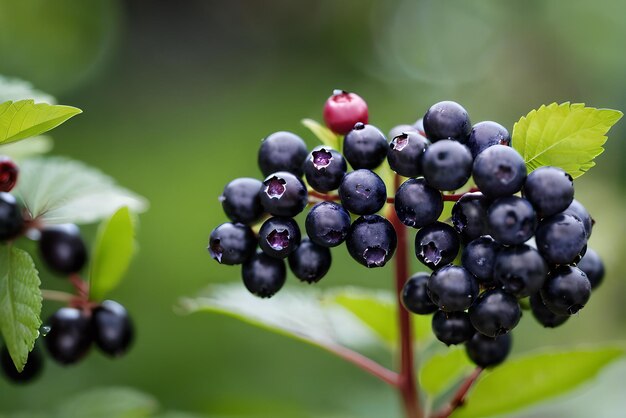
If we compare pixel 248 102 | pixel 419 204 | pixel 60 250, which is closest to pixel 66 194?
pixel 60 250

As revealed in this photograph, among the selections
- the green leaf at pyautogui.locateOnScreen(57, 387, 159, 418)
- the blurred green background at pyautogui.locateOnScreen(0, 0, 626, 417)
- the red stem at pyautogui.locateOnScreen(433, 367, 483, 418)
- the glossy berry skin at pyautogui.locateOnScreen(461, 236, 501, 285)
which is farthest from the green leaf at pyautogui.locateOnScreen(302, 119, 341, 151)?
the blurred green background at pyautogui.locateOnScreen(0, 0, 626, 417)

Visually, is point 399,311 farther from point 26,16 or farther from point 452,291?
point 26,16

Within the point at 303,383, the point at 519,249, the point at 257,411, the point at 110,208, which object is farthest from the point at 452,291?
the point at 303,383

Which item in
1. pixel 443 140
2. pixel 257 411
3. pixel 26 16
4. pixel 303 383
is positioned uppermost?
pixel 443 140

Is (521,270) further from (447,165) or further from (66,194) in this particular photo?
(66,194)

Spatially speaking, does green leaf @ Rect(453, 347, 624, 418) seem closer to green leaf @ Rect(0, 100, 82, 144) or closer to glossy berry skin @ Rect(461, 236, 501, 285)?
glossy berry skin @ Rect(461, 236, 501, 285)

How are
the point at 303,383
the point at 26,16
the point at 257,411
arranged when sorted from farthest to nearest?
the point at 26,16 → the point at 303,383 → the point at 257,411

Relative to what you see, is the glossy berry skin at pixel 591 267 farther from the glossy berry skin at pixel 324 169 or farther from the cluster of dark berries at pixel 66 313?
the cluster of dark berries at pixel 66 313
